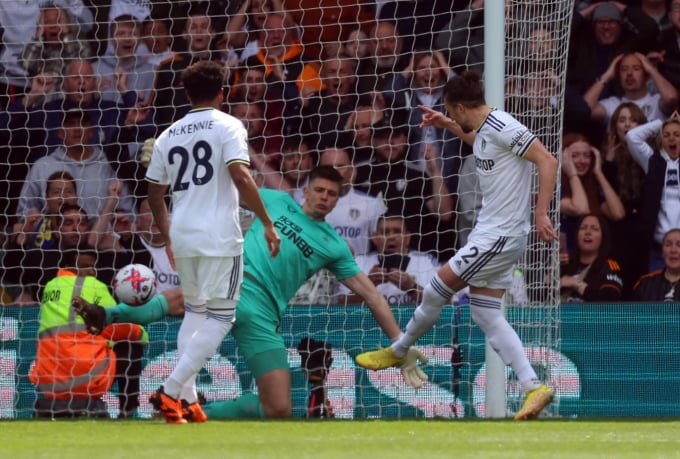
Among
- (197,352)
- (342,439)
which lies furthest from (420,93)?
(342,439)

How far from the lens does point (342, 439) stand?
6.26 metres

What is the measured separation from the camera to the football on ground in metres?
8.39

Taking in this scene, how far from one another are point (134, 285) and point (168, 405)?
1.55 m

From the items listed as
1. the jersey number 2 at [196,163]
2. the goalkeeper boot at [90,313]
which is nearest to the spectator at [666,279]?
the jersey number 2 at [196,163]

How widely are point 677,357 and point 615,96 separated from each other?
8.79 ft

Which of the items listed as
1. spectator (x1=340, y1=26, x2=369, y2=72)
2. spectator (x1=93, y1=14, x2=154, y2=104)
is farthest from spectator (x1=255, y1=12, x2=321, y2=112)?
spectator (x1=93, y1=14, x2=154, y2=104)

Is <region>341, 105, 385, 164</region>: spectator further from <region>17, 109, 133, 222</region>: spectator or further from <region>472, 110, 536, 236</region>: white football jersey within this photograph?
<region>472, 110, 536, 236</region>: white football jersey

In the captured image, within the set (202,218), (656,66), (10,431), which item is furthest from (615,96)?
(10,431)

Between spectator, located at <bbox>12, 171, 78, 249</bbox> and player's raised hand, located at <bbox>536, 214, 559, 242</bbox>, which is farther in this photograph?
spectator, located at <bbox>12, 171, 78, 249</bbox>

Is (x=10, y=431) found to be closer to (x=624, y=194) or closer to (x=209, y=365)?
→ (x=209, y=365)

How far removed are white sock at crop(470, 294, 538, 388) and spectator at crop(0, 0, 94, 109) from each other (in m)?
5.17

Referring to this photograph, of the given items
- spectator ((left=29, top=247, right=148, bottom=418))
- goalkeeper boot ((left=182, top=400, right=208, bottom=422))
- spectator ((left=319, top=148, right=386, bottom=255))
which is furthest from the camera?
spectator ((left=319, top=148, right=386, bottom=255))

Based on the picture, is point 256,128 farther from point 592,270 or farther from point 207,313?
point 207,313

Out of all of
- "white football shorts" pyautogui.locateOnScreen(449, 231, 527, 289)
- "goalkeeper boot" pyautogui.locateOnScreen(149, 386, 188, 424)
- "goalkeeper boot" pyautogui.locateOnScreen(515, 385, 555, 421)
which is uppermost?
"white football shorts" pyautogui.locateOnScreen(449, 231, 527, 289)
